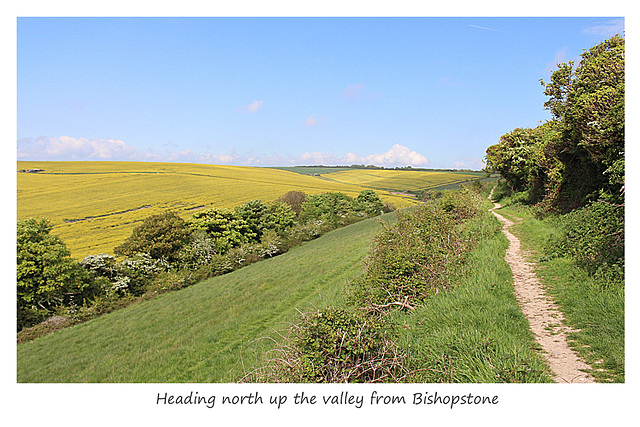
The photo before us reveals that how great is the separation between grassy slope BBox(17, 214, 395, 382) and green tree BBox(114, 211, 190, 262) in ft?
27.2

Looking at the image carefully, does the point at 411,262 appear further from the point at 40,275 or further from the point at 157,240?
the point at 157,240

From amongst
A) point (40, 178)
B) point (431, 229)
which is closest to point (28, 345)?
point (431, 229)

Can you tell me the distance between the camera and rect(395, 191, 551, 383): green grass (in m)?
3.84

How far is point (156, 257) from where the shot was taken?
2859 cm

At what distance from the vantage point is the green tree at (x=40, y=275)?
20.1 metres

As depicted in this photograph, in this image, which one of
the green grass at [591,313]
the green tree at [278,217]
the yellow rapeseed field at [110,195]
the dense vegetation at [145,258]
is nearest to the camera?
the green grass at [591,313]

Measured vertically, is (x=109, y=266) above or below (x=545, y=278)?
below

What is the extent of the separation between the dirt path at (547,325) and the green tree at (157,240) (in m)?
27.5

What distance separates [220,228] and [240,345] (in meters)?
26.2

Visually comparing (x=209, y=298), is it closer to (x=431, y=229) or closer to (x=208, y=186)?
(x=431, y=229)

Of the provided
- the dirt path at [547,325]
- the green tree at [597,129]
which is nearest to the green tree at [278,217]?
the green tree at [597,129]

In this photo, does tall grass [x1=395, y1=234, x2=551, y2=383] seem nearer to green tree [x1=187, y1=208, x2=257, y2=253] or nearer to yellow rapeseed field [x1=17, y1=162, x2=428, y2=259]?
yellow rapeseed field [x1=17, y1=162, x2=428, y2=259]

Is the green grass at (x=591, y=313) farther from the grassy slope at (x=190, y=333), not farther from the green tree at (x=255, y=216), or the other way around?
the green tree at (x=255, y=216)

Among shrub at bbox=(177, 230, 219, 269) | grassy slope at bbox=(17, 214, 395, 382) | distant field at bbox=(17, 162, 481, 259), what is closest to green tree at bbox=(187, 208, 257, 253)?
shrub at bbox=(177, 230, 219, 269)
